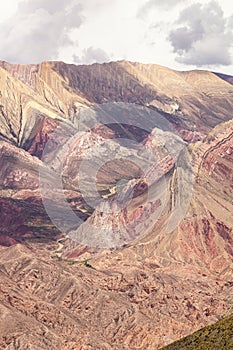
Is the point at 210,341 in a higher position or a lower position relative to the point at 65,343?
higher

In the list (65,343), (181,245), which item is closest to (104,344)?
(65,343)

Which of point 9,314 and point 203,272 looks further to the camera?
point 203,272

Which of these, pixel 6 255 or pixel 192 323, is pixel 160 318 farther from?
pixel 6 255

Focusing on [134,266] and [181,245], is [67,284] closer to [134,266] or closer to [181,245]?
[134,266]

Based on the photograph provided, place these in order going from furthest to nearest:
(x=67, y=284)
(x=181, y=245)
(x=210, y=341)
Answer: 1. (x=181, y=245)
2. (x=67, y=284)
3. (x=210, y=341)

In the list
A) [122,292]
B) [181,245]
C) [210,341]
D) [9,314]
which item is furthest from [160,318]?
[210,341]

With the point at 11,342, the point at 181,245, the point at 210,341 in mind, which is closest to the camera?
the point at 210,341
